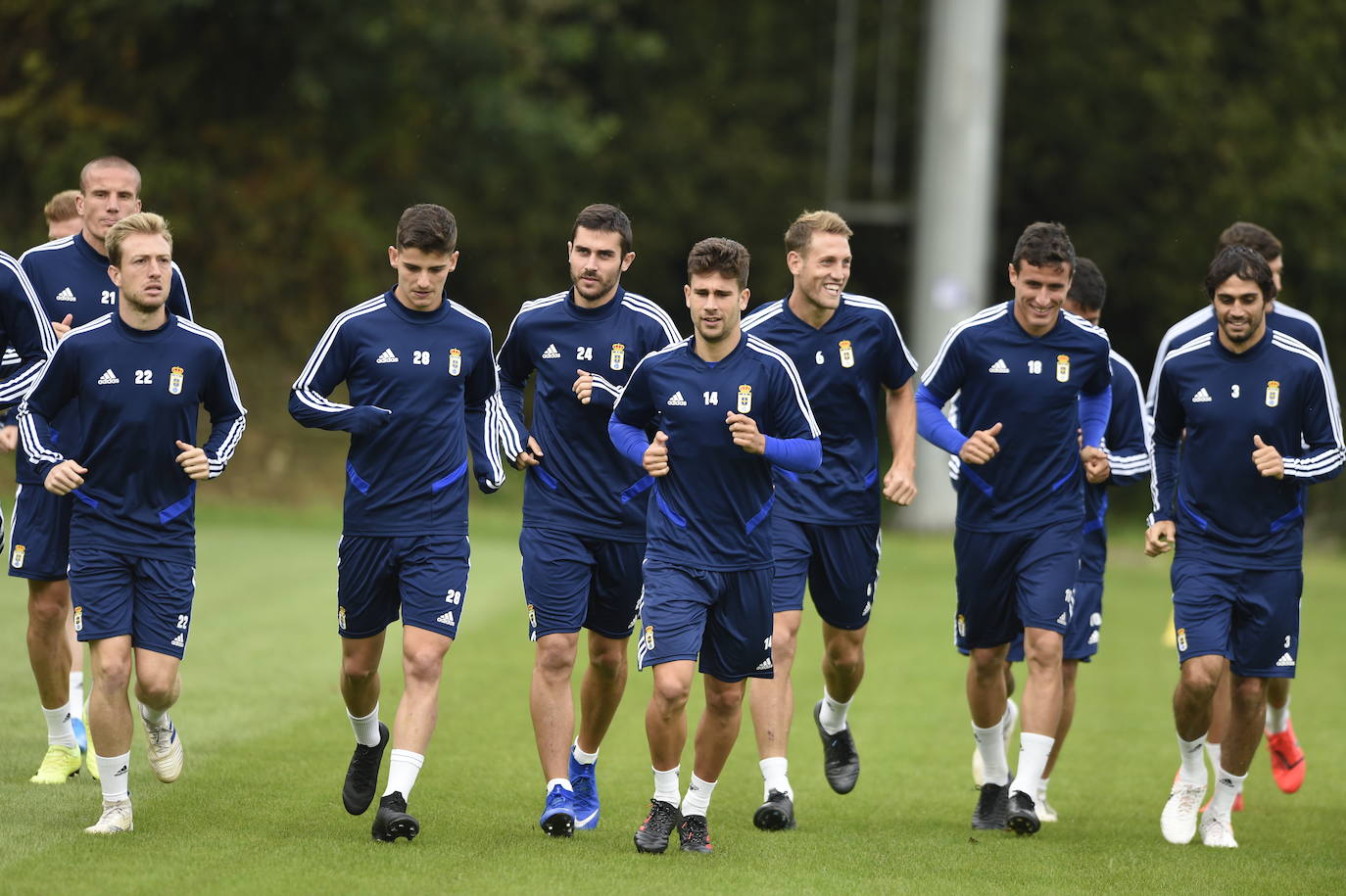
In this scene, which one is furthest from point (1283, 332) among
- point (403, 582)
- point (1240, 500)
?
point (403, 582)

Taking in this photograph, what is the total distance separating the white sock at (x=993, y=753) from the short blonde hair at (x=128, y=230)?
4427mm

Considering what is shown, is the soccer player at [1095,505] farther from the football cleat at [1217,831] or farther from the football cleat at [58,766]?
the football cleat at [58,766]

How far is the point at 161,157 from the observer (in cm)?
2891

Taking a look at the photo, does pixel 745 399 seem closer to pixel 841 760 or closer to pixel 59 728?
pixel 841 760

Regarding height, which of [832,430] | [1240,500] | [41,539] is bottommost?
[41,539]

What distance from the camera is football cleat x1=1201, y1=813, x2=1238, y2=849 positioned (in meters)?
8.39

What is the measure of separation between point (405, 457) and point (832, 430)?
2193 millimetres

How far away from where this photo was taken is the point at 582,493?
8.14m

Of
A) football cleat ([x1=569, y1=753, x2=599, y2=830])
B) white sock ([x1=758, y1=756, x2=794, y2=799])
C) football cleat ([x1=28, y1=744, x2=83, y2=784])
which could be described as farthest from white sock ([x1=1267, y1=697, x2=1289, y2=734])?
football cleat ([x1=28, y1=744, x2=83, y2=784])

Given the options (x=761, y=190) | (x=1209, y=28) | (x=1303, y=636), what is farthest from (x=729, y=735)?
(x=1209, y=28)

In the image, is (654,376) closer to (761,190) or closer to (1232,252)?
(1232,252)

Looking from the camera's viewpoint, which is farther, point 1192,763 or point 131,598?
point 1192,763

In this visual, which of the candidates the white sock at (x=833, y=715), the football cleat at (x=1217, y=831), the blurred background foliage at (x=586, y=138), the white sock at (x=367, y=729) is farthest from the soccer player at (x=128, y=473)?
the blurred background foliage at (x=586, y=138)

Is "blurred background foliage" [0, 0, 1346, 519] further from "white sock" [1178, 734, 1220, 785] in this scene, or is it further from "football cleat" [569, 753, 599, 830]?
"football cleat" [569, 753, 599, 830]
